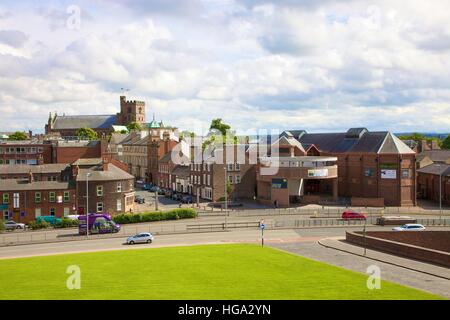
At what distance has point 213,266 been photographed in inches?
1421

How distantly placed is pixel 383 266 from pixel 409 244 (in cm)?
1453

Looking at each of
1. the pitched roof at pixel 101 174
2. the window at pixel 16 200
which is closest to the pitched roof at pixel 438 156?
the pitched roof at pixel 101 174

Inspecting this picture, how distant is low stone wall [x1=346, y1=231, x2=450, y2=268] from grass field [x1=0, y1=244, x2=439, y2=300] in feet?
31.5

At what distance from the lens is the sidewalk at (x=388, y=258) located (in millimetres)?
36656

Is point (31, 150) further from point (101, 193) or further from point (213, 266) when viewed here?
point (213, 266)

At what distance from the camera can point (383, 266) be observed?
38.3 meters

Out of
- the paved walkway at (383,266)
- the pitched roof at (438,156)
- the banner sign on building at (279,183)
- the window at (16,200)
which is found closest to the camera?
the paved walkway at (383,266)

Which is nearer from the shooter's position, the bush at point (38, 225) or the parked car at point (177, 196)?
the bush at point (38, 225)

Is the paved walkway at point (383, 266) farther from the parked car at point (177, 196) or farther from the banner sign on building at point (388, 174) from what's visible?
the parked car at point (177, 196)

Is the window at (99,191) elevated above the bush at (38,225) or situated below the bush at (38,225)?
above

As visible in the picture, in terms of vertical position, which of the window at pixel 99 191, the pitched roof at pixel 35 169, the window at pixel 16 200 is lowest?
the window at pixel 16 200

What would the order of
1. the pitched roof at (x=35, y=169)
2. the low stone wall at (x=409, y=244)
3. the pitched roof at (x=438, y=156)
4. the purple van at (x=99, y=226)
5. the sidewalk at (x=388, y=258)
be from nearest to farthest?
the sidewalk at (x=388, y=258) < the low stone wall at (x=409, y=244) < the purple van at (x=99, y=226) < the pitched roof at (x=35, y=169) < the pitched roof at (x=438, y=156)

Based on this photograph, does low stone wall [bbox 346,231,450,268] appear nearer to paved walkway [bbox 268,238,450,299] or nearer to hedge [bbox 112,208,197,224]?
paved walkway [bbox 268,238,450,299]

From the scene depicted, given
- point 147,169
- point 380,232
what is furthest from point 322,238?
point 147,169
